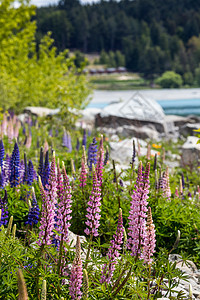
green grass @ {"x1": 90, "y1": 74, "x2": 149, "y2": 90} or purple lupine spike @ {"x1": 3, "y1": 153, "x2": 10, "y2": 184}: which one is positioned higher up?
green grass @ {"x1": 90, "y1": 74, "x2": 149, "y2": 90}

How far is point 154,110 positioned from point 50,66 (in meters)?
7.13

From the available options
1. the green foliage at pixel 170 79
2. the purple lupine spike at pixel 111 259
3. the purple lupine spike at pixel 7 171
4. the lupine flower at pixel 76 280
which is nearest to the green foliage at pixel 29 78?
the purple lupine spike at pixel 7 171

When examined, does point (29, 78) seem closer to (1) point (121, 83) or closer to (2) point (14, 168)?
(2) point (14, 168)

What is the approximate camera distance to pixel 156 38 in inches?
2517

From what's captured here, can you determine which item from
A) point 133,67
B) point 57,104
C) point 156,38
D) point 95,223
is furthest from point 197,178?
point 156,38

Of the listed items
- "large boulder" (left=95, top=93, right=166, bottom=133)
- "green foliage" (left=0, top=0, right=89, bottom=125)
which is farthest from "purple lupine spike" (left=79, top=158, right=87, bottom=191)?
"large boulder" (left=95, top=93, right=166, bottom=133)

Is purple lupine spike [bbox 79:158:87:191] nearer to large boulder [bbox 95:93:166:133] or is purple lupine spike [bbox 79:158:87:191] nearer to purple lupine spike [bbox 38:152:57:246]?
purple lupine spike [bbox 38:152:57:246]

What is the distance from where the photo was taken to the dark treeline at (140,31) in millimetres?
51875

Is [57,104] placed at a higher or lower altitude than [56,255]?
higher

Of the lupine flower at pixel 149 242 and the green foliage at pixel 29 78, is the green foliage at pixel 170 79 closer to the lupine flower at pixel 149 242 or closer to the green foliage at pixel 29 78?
the green foliage at pixel 29 78

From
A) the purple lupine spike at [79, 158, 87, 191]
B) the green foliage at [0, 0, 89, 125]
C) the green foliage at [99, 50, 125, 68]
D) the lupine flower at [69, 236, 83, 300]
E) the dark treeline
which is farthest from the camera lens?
the green foliage at [99, 50, 125, 68]

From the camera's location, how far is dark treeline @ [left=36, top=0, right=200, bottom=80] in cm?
5188

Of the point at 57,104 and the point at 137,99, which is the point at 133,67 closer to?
the point at 137,99

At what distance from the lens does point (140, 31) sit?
66.4 meters
